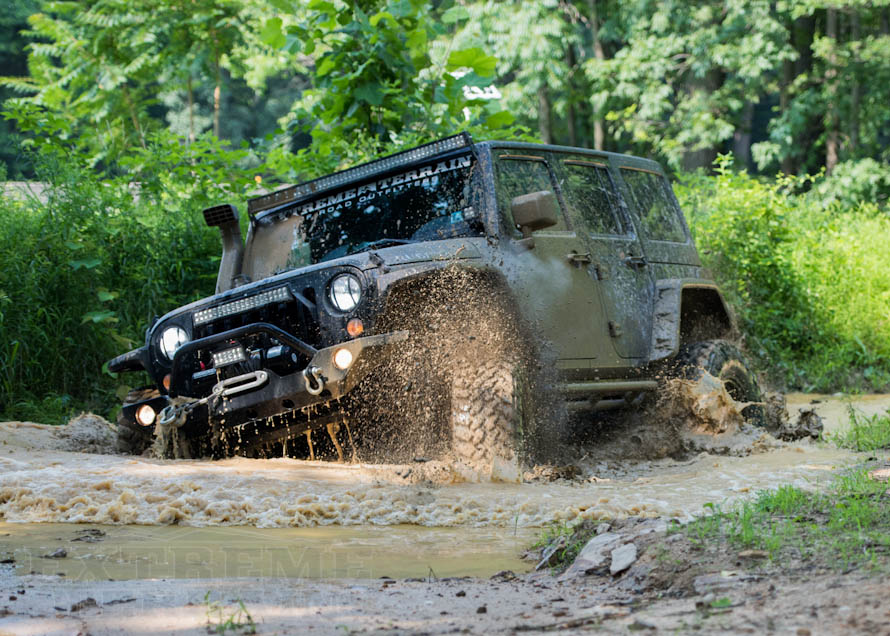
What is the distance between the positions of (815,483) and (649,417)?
5.78ft

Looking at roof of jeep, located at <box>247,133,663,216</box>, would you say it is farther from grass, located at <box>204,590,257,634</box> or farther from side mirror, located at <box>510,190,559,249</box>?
grass, located at <box>204,590,257,634</box>

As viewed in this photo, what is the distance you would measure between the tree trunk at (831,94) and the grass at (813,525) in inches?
624

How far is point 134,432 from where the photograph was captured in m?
6.12

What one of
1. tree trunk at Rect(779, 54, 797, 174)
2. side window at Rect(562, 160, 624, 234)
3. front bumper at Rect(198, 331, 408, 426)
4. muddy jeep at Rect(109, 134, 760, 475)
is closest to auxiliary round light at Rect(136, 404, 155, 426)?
muddy jeep at Rect(109, 134, 760, 475)

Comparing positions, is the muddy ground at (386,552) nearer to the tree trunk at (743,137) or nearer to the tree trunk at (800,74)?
the tree trunk at (800,74)

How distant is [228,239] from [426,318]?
216 cm

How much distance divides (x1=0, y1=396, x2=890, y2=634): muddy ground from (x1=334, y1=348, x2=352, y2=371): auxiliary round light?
598mm

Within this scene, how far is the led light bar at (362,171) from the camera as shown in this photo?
5828 millimetres

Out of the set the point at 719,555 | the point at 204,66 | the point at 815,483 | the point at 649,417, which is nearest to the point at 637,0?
the point at 204,66

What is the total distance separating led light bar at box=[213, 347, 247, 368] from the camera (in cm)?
510

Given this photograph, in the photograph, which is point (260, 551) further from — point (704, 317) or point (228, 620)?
point (704, 317)

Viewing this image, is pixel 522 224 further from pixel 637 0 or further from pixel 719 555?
pixel 637 0

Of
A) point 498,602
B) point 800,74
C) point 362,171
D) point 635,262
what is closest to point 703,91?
point 800,74

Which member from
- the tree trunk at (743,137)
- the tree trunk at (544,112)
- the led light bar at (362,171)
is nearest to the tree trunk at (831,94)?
the tree trunk at (743,137)
